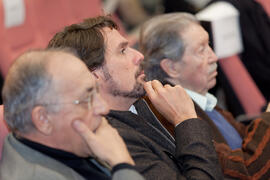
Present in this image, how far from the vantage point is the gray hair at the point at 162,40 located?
7.96ft

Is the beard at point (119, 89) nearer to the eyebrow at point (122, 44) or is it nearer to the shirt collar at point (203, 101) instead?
the eyebrow at point (122, 44)

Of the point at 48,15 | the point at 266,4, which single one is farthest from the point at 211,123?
the point at 266,4

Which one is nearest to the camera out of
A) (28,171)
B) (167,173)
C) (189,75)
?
(28,171)

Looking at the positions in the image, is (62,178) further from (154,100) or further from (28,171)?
(154,100)

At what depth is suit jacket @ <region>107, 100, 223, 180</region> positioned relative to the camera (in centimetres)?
162

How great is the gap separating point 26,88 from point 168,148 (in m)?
0.64

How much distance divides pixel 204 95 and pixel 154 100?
709mm

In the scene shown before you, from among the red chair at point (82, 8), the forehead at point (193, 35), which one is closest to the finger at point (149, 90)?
the forehead at point (193, 35)

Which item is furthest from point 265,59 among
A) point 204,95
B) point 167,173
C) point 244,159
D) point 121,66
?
point 167,173

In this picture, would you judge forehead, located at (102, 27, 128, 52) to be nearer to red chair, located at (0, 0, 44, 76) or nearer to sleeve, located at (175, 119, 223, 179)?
sleeve, located at (175, 119, 223, 179)

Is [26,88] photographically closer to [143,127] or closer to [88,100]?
[88,100]

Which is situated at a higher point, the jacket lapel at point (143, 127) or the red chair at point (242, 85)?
the jacket lapel at point (143, 127)

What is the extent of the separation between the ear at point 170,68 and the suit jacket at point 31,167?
3.59 ft

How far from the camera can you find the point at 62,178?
1.39 m
